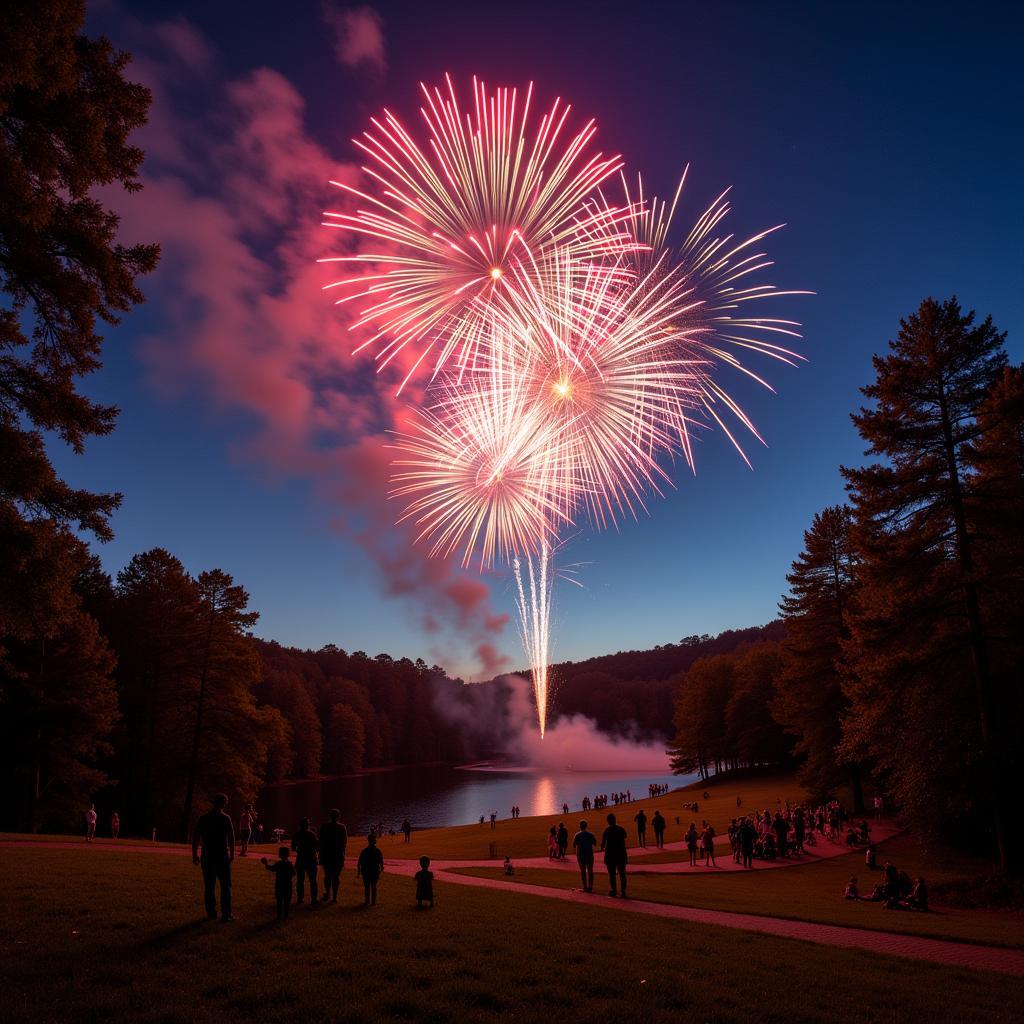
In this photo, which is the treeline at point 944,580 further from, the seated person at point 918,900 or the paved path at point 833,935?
the paved path at point 833,935

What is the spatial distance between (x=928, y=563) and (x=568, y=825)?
28.7 meters

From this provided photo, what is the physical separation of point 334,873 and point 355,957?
4711 mm

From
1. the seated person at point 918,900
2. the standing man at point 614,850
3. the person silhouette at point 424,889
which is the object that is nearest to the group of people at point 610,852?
the standing man at point 614,850

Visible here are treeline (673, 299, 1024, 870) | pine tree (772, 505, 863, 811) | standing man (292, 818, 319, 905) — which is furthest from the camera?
pine tree (772, 505, 863, 811)

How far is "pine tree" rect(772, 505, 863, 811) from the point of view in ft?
124

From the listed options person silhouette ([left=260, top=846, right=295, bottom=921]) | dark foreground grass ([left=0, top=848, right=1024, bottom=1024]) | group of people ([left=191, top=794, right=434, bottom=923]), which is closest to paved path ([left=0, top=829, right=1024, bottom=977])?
dark foreground grass ([left=0, top=848, right=1024, bottom=1024])

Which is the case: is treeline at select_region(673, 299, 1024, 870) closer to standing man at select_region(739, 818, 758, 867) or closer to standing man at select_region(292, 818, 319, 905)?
standing man at select_region(739, 818, 758, 867)

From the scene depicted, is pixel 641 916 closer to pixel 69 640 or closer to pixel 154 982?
pixel 154 982

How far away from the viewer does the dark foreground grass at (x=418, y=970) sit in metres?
6.30

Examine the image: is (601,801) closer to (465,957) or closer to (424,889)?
(424,889)

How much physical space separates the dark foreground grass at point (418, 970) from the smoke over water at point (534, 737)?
128242mm

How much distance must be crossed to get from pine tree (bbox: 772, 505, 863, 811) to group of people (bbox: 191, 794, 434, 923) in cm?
3296

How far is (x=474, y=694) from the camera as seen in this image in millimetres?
183625

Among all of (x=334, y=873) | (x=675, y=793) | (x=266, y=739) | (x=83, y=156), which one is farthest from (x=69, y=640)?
(x=675, y=793)
